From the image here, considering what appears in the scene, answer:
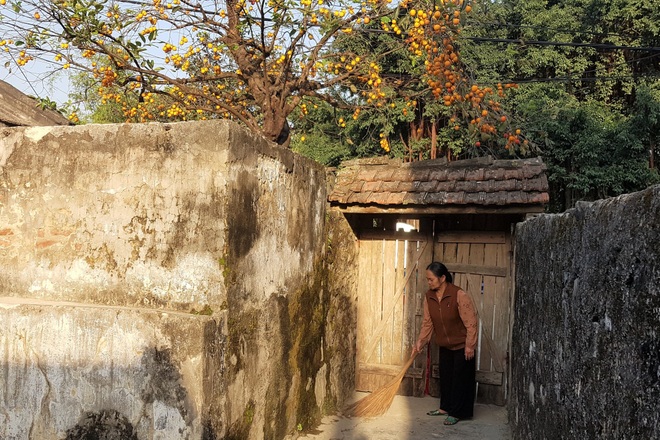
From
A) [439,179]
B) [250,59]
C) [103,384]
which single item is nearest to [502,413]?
[439,179]

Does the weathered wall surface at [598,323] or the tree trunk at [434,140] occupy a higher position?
the tree trunk at [434,140]

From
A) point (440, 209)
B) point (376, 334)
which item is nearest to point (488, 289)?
point (440, 209)

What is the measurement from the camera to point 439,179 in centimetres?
651

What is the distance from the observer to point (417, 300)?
7055mm

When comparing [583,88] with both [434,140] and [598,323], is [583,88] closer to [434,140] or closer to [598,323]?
[434,140]

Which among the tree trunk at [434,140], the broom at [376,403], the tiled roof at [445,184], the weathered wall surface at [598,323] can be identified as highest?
the tree trunk at [434,140]

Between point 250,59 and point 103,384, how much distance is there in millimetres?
5179

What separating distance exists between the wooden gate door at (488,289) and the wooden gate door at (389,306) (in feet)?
1.21

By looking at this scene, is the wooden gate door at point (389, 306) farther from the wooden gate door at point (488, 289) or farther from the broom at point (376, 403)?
the broom at point (376, 403)

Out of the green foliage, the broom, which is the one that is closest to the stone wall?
the broom

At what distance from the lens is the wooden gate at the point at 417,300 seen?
22.2 ft

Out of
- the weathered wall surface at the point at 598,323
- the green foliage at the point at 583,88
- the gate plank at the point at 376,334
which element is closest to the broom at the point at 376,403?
the gate plank at the point at 376,334

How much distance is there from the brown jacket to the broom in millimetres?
453

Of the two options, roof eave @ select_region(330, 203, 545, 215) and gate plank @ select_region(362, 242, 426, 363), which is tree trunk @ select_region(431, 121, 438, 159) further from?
roof eave @ select_region(330, 203, 545, 215)
